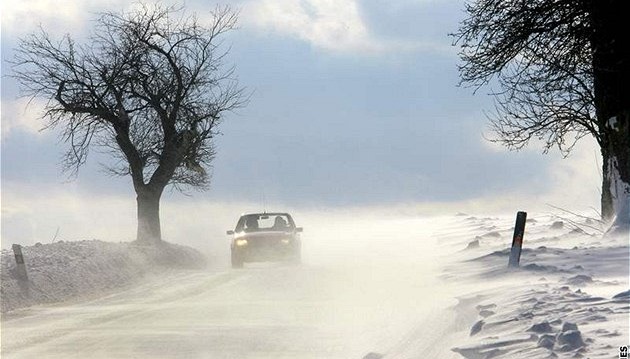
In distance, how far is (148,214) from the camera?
114 feet

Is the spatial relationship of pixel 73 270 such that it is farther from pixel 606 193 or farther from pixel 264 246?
pixel 606 193

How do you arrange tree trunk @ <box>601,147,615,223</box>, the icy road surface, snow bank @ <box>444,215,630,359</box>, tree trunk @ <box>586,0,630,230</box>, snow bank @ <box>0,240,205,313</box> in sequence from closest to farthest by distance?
snow bank @ <box>444,215,630,359</box> → the icy road surface → snow bank @ <box>0,240,205,313</box> → tree trunk @ <box>586,0,630,230</box> → tree trunk @ <box>601,147,615,223</box>

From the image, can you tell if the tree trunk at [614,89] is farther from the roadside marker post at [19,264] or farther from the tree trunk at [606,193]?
the roadside marker post at [19,264]

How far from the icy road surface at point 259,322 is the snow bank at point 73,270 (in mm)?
1719

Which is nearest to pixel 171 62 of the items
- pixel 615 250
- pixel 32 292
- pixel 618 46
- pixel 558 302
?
pixel 32 292

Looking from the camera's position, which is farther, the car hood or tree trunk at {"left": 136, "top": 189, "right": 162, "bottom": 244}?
tree trunk at {"left": 136, "top": 189, "right": 162, "bottom": 244}

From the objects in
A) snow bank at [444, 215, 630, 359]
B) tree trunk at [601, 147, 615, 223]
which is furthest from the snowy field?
tree trunk at [601, 147, 615, 223]

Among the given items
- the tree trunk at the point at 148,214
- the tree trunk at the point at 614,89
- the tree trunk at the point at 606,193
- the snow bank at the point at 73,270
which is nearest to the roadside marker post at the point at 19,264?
the snow bank at the point at 73,270

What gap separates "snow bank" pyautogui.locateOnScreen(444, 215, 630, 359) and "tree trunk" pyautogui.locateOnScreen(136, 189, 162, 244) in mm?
19944

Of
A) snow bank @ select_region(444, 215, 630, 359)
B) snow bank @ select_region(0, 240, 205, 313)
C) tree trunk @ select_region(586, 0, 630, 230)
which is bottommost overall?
snow bank @ select_region(444, 215, 630, 359)

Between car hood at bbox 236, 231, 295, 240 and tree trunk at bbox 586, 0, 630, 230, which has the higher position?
tree trunk at bbox 586, 0, 630, 230

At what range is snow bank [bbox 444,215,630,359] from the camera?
6.25 meters

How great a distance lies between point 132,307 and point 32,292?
4.19 m

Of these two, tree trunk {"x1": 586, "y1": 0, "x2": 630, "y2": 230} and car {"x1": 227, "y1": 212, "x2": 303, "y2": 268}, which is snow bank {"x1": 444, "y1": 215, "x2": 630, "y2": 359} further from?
car {"x1": 227, "y1": 212, "x2": 303, "y2": 268}
